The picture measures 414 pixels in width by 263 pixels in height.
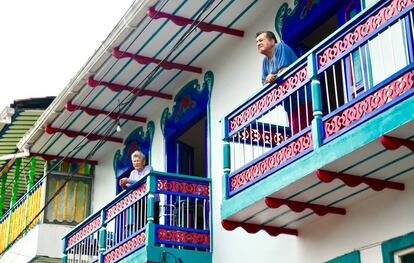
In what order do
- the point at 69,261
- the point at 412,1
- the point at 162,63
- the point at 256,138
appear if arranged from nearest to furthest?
the point at 412,1
the point at 256,138
the point at 162,63
the point at 69,261

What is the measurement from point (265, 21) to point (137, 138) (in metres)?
4.68

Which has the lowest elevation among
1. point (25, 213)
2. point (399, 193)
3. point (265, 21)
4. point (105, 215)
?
point (399, 193)

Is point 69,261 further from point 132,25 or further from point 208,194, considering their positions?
point 132,25

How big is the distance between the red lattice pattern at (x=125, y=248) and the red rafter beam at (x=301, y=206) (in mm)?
2888

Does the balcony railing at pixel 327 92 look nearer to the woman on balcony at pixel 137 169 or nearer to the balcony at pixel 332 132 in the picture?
the balcony at pixel 332 132

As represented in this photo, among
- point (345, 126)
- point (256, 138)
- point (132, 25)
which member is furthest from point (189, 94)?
point (345, 126)

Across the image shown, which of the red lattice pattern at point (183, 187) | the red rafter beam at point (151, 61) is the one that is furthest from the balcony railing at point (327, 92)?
the red rafter beam at point (151, 61)

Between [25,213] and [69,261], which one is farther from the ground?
[25,213]

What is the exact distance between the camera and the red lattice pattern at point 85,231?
14.2 m

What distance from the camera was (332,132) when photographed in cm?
898

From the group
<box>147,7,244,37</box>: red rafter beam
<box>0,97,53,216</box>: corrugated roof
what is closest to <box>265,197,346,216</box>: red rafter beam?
<box>147,7,244,37</box>: red rafter beam

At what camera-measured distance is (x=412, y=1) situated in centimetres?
812

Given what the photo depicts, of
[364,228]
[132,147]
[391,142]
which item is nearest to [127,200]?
[132,147]

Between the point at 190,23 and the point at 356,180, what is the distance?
462 cm
